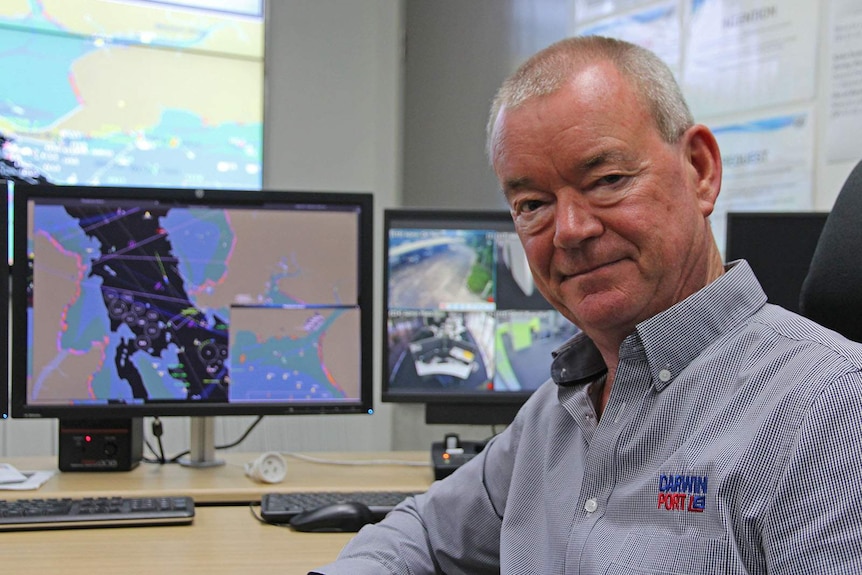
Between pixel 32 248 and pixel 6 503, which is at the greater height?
pixel 32 248

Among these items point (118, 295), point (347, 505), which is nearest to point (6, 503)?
point (118, 295)

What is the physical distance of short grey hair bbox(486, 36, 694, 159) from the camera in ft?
3.29

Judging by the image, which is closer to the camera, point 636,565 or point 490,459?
point 636,565

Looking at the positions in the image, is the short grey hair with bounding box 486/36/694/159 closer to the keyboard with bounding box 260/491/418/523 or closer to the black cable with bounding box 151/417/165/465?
the keyboard with bounding box 260/491/418/523

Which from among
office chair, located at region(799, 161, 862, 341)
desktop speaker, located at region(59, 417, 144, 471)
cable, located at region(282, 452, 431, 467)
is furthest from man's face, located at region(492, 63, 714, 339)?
desktop speaker, located at region(59, 417, 144, 471)

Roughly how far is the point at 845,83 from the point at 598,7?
0.96 metres

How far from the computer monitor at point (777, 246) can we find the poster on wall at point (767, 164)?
20 centimetres

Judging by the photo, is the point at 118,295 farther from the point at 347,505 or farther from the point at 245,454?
the point at 347,505

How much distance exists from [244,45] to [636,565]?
129 inches

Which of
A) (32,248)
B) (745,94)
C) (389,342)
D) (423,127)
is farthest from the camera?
(423,127)

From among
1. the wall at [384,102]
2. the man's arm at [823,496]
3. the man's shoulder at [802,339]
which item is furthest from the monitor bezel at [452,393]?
the wall at [384,102]

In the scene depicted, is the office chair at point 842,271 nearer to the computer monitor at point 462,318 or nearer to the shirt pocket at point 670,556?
the shirt pocket at point 670,556

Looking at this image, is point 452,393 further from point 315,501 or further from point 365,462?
point 315,501

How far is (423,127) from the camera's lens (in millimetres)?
3646
